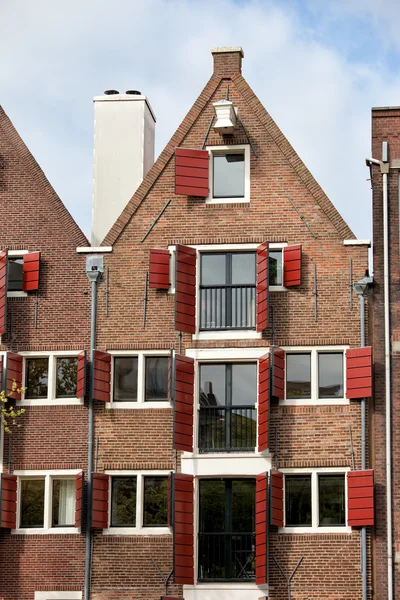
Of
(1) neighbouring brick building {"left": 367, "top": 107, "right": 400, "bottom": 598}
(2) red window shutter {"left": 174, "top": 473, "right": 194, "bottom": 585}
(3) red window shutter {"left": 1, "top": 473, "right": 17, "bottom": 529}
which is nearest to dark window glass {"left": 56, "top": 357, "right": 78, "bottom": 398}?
(3) red window shutter {"left": 1, "top": 473, "right": 17, "bottom": 529}

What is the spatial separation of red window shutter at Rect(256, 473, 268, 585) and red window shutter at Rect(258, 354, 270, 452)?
2.74 feet

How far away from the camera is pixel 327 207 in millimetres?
34594

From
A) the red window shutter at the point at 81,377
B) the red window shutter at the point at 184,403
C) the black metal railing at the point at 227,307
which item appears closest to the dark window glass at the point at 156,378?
the red window shutter at the point at 184,403

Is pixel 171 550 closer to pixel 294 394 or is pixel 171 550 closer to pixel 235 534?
pixel 235 534

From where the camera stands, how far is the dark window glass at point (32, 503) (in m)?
33.8

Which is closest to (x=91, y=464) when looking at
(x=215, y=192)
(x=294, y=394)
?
(x=294, y=394)

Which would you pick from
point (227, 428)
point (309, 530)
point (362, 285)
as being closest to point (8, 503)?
point (227, 428)

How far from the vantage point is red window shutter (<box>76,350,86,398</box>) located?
33656 millimetres

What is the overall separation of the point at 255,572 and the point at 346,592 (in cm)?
218

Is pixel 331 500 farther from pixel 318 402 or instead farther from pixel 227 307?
pixel 227 307

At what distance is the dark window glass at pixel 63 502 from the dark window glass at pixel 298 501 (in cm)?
529

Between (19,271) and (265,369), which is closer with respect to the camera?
A: (265,369)

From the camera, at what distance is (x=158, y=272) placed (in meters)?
34.5

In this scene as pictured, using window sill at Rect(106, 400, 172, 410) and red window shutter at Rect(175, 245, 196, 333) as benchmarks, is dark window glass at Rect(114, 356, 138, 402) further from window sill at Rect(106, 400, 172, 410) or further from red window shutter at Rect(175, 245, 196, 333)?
red window shutter at Rect(175, 245, 196, 333)
